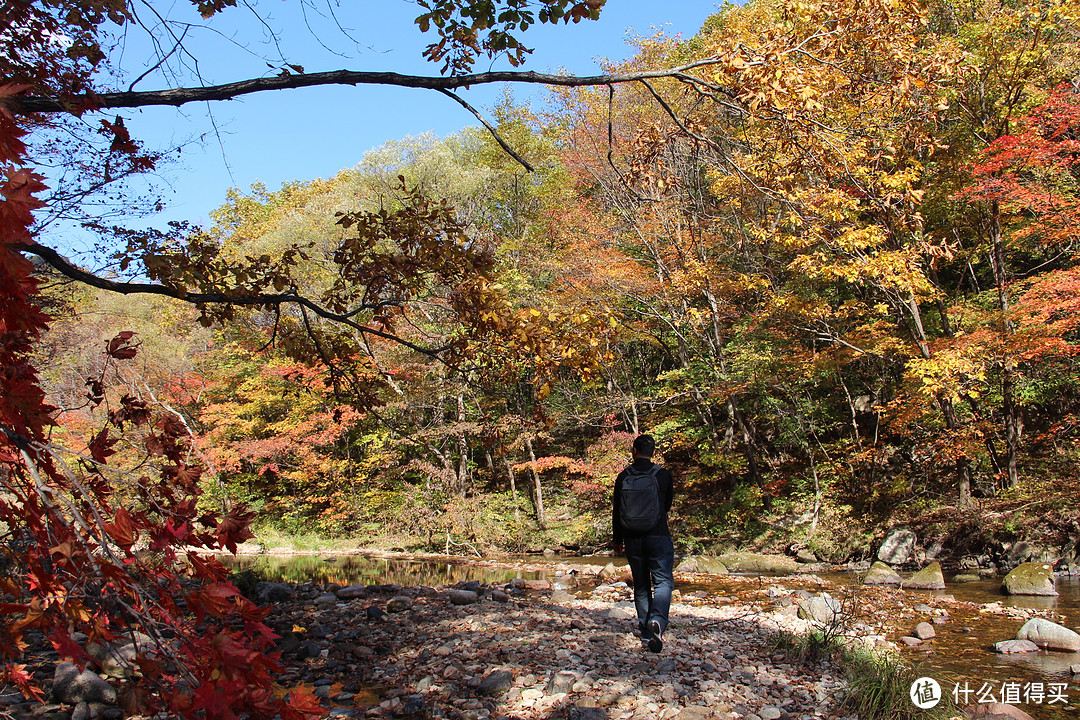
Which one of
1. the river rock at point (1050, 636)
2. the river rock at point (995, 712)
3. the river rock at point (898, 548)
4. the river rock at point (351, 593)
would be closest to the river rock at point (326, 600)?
the river rock at point (351, 593)

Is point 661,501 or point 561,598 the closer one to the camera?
point 661,501

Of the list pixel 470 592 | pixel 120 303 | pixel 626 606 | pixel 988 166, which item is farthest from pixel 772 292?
pixel 120 303

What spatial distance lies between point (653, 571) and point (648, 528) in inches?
15.2

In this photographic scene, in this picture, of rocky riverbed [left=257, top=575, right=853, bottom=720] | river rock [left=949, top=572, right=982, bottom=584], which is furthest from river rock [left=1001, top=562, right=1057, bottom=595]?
rocky riverbed [left=257, top=575, right=853, bottom=720]

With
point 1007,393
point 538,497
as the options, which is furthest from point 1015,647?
point 538,497

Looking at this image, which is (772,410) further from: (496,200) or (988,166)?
(496,200)

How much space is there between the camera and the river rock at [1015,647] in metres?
6.20

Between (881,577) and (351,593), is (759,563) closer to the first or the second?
(881,577)

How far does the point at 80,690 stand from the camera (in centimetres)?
427

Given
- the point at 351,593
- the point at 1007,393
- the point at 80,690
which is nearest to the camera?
the point at 80,690

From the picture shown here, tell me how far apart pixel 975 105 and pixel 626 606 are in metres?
11.7

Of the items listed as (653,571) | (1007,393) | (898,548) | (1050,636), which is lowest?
(898,548)

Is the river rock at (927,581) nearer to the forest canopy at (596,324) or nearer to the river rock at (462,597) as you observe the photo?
the forest canopy at (596,324)

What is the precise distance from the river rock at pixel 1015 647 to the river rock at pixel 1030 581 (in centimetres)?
316
